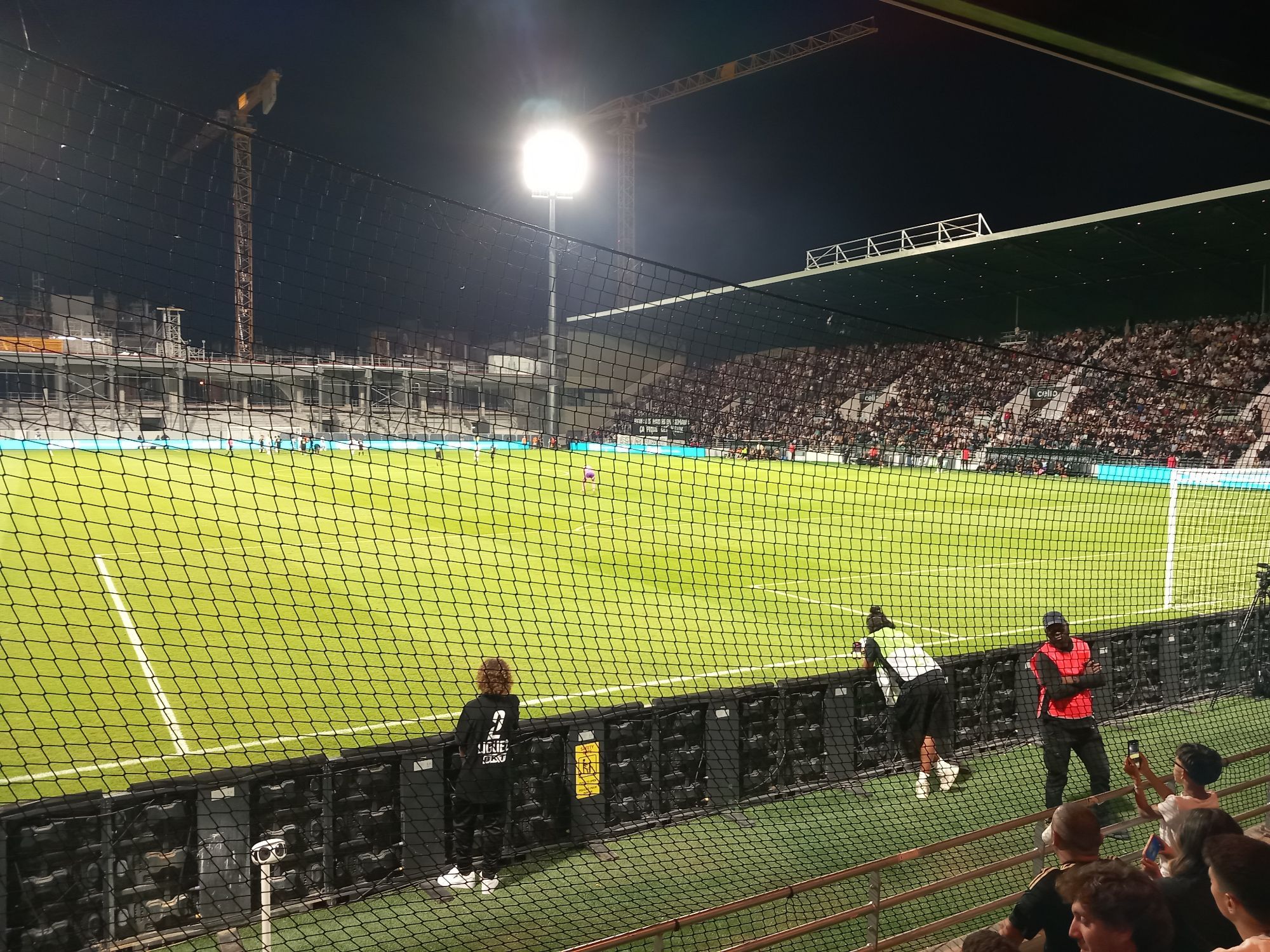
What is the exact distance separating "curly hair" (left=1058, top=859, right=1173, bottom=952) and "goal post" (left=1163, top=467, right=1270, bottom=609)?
9.65 m

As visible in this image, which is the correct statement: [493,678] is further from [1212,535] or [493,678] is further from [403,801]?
[1212,535]

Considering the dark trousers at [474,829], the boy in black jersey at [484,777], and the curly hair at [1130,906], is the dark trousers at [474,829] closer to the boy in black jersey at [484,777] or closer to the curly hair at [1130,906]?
the boy in black jersey at [484,777]

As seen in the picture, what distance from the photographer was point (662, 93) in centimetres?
8406

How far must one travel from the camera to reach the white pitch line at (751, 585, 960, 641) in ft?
37.7

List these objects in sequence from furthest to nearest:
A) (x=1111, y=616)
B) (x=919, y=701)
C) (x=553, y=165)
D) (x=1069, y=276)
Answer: (x=1069, y=276), (x=553, y=165), (x=1111, y=616), (x=919, y=701)

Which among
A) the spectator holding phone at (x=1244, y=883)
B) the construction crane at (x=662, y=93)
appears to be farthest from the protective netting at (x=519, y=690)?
the construction crane at (x=662, y=93)

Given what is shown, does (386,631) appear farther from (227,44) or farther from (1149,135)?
(227,44)

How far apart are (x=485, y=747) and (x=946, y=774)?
350 cm

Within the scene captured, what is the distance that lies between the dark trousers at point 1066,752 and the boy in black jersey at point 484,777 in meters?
3.46

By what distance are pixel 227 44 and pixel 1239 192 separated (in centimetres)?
4930

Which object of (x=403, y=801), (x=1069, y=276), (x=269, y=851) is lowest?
(x=403, y=801)

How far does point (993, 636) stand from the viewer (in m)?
11.3

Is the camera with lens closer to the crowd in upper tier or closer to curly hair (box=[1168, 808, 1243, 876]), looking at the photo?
curly hair (box=[1168, 808, 1243, 876])

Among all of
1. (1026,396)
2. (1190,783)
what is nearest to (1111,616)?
(1190,783)
